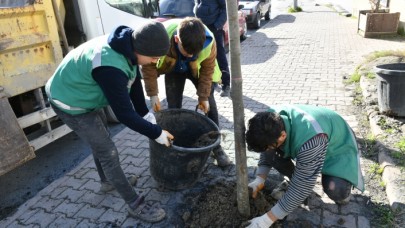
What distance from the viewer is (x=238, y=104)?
2.21m

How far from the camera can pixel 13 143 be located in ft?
10.2

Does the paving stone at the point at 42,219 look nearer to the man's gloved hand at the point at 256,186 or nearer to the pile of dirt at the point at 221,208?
the pile of dirt at the point at 221,208

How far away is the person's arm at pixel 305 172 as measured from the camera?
2.19 m

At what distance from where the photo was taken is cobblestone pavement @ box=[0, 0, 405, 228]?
2883mm

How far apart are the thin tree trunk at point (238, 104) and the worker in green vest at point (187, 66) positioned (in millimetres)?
558

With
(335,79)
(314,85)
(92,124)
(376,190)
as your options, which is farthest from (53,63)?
(335,79)

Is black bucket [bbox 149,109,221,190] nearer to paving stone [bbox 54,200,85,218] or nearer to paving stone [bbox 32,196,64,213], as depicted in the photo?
paving stone [bbox 54,200,85,218]

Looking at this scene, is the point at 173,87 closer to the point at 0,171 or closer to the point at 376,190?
the point at 0,171

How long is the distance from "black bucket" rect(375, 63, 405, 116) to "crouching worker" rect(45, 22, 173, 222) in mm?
2894

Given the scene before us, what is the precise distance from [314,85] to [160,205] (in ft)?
12.8

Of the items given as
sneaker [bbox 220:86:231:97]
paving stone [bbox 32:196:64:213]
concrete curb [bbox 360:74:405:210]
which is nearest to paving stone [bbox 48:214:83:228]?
paving stone [bbox 32:196:64:213]

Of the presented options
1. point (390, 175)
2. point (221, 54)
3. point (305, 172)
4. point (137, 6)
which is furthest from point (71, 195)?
point (221, 54)

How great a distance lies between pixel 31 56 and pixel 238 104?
7.81 ft

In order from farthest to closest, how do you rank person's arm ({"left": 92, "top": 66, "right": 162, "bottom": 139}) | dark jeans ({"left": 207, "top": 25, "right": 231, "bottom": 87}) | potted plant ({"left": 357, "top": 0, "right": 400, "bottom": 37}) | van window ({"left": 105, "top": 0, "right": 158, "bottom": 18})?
potted plant ({"left": 357, "top": 0, "right": 400, "bottom": 37}), dark jeans ({"left": 207, "top": 25, "right": 231, "bottom": 87}), van window ({"left": 105, "top": 0, "right": 158, "bottom": 18}), person's arm ({"left": 92, "top": 66, "right": 162, "bottom": 139})
